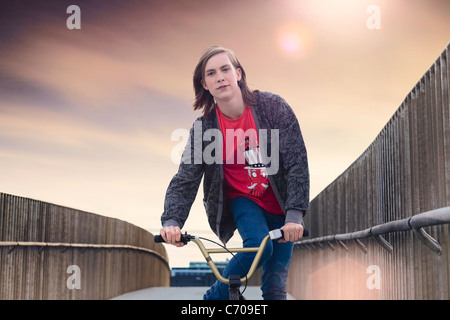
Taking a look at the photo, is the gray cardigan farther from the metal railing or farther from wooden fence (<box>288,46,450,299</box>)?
wooden fence (<box>288,46,450,299</box>)

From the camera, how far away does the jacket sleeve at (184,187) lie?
4.49 m

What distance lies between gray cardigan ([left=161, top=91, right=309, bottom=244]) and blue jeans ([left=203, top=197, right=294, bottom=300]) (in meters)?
0.16

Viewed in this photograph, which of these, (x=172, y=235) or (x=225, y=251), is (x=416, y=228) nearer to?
(x=225, y=251)

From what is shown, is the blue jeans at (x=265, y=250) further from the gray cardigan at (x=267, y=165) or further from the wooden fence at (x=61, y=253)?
the wooden fence at (x=61, y=253)

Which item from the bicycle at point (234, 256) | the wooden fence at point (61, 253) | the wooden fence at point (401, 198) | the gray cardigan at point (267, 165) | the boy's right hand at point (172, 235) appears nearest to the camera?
the bicycle at point (234, 256)

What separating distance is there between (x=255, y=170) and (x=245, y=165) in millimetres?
102

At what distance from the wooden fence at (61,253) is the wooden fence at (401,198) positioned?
175 inches

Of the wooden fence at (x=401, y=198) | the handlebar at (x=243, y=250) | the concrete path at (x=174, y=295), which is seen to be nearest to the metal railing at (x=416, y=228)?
the wooden fence at (x=401, y=198)

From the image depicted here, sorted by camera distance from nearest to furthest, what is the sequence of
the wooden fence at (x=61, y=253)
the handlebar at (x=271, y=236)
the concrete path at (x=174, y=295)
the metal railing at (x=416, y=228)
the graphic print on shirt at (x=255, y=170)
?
the handlebar at (x=271, y=236) → the metal railing at (x=416, y=228) → the graphic print on shirt at (x=255, y=170) → the wooden fence at (x=61, y=253) → the concrete path at (x=174, y=295)

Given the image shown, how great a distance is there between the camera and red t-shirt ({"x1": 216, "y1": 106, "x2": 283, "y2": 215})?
182 inches

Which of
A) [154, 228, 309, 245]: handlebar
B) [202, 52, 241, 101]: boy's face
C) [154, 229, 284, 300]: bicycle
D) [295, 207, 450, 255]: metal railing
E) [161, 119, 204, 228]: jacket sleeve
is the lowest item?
[154, 229, 284, 300]: bicycle

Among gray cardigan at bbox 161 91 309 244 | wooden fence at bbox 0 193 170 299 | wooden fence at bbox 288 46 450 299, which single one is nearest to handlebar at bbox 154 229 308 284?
gray cardigan at bbox 161 91 309 244
